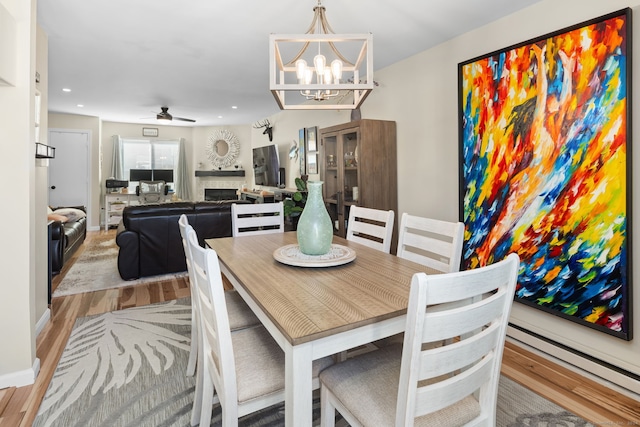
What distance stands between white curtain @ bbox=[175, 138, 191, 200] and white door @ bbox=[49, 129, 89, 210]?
1869mm

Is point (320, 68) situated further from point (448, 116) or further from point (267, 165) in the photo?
point (267, 165)

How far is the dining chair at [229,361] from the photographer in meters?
1.11

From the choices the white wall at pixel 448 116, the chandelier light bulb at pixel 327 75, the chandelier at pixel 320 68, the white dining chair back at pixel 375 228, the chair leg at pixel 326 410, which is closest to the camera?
the chair leg at pixel 326 410

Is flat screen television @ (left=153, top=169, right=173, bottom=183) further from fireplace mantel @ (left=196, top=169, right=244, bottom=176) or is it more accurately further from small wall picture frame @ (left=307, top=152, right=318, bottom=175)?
small wall picture frame @ (left=307, top=152, right=318, bottom=175)

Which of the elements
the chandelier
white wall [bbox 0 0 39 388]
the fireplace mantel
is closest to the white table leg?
the chandelier

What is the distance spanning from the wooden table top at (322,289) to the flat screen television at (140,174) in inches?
282

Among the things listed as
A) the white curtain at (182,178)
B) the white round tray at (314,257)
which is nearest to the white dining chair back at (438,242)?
the white round tray at (314,257)

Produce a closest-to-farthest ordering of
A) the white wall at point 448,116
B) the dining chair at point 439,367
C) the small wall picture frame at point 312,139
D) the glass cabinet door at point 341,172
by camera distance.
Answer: the dining chair at point 439,367 < the white wall at point 448,116 < the glass cabinet door at point 341,172 < the small wall picture frame at point 312,139

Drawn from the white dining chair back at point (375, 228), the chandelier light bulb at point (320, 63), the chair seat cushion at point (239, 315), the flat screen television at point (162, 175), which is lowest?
the chair seat cushion at point (239, 315)

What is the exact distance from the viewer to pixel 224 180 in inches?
333

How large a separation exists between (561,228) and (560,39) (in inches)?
45.7

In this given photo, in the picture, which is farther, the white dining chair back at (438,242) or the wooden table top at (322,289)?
the white dining chair back at (438,242)

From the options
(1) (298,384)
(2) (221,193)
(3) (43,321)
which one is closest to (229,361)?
(1) (298,384)

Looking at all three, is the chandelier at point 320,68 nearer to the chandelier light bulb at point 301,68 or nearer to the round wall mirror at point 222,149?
the chandelier light bulb at point 301,68
